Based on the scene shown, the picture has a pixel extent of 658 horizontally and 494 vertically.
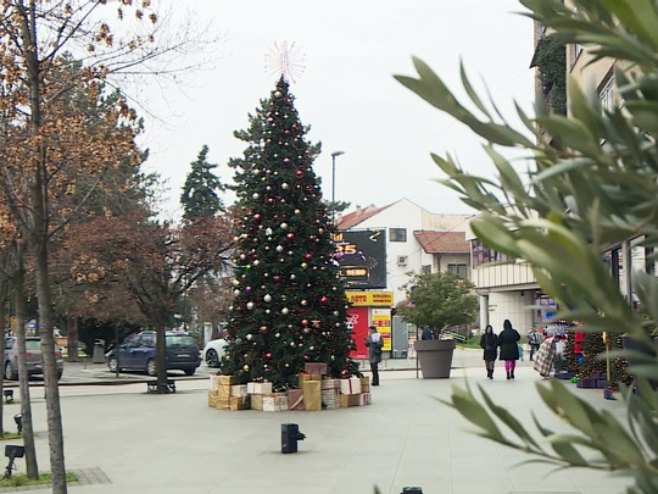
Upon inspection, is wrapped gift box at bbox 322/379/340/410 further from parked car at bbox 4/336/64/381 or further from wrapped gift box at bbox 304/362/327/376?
parked car at bbox 4/336/64/381

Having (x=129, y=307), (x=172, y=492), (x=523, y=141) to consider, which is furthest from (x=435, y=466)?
(x=129, y=307)

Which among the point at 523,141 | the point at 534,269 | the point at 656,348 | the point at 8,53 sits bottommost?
the point at 656,348

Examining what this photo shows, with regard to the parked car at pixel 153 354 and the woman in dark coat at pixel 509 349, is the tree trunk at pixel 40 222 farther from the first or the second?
the parked car at pixel 153 354

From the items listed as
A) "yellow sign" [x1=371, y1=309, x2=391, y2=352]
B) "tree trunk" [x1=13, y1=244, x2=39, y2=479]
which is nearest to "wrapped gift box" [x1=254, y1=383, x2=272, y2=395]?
"tree trunk" [x1=13, y1=244, x2=39, y2=479]

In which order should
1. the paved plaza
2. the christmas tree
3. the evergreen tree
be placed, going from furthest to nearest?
the evergreen tree
the christmas tree
the paved plaza

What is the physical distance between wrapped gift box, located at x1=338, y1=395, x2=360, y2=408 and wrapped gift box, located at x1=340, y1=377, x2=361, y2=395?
85 millimetres

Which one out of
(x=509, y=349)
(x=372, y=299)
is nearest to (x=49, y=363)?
(x=509, y=349)

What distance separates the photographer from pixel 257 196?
20.4 meters

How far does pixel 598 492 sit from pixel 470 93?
7.98 meters

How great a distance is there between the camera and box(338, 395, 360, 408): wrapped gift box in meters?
19.2

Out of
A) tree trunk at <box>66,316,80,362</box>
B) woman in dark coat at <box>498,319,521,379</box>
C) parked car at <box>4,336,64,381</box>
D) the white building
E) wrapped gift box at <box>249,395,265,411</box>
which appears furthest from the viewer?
the white building

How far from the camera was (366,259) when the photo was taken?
4297cm

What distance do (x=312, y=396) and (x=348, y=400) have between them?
0.89 m

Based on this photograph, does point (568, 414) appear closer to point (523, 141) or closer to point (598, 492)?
point (523, 141)
